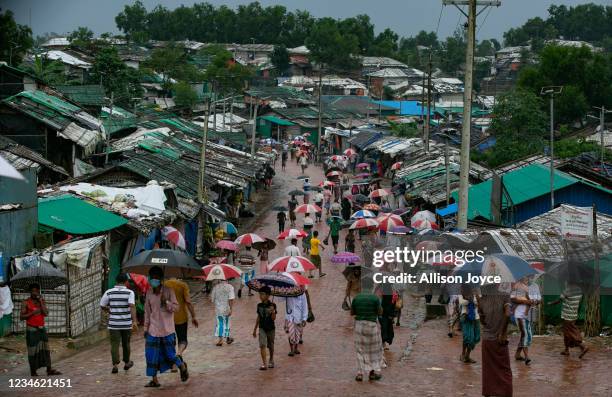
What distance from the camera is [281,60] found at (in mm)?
111812

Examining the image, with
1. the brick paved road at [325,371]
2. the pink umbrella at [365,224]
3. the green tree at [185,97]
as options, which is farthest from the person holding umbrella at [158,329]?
the green tree at [185,97]

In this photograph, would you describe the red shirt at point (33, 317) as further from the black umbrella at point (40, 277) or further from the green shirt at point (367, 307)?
the green shirt at point (367, 307)

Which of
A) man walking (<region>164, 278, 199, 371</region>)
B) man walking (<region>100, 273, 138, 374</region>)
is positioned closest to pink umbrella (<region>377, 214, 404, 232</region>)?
man walking (<region>164, 278, 199, 371</region>)

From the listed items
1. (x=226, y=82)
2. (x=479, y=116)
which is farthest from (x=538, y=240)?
(x=226, y=82)

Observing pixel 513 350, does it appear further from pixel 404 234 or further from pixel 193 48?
pixel 193 48

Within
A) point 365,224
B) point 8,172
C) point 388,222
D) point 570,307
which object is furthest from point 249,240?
point 8,172

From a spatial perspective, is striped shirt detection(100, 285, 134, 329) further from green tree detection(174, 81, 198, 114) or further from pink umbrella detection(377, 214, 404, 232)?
green tree detection(174, 81, 198, 114)

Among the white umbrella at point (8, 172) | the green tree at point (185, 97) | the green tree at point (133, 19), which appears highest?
the green tree at point (133, 19)

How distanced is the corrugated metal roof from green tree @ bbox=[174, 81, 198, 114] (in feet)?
177

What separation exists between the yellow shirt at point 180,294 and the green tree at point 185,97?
6160 centimetres

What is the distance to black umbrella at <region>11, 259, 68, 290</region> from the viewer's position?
13836 mm

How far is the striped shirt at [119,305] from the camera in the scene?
1206 centimetres

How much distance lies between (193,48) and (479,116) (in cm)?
4981

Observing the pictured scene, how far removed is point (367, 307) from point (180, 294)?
2.30 metres
